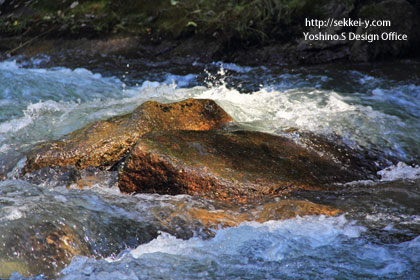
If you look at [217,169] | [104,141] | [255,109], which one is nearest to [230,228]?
[217,169]

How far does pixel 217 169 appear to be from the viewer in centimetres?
361

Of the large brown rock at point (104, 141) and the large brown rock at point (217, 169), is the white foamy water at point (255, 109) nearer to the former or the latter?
the large brown rock at point (217, 169)

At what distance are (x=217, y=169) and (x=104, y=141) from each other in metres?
1.37

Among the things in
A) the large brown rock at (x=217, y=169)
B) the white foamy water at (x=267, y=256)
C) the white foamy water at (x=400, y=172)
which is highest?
the large brown rock at (x=217, y=169)

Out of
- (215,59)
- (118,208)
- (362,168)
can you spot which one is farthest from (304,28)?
(118,208)

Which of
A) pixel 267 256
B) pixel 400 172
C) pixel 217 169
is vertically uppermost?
pixel 217 169

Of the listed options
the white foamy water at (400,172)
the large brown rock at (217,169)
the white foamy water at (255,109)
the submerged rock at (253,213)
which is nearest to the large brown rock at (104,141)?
the large brown rock at (217,169)

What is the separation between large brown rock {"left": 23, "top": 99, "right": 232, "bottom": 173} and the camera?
4238mm

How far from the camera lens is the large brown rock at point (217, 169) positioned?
355cm

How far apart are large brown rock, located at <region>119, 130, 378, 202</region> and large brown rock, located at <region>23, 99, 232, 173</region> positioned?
0.53 metres

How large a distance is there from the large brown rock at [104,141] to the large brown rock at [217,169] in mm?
528

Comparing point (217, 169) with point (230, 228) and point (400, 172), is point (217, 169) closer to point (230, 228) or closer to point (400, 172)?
point (230, 228)

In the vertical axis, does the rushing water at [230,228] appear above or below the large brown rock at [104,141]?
below

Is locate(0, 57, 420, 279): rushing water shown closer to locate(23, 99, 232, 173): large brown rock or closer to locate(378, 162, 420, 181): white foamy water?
locate(378, 162, 420, 181): white foamy water
